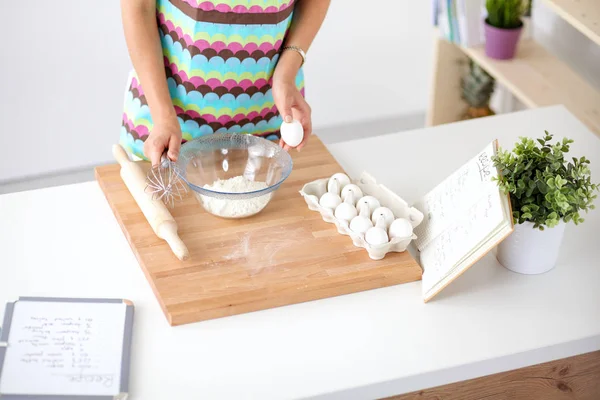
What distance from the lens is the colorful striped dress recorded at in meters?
1.58

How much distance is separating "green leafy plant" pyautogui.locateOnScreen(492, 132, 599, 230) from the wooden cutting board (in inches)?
8.5

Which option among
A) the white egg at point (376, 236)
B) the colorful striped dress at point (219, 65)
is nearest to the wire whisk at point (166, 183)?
the colorful striped dress at point (219, 65)

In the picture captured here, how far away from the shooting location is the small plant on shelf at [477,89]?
3.19 metres

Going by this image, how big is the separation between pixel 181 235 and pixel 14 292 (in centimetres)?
30

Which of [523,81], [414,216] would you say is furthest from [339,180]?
[523,81]

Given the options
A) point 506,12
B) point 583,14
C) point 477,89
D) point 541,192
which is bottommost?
point 477,89

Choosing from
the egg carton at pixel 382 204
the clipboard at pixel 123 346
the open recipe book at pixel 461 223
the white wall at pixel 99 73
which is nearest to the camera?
the clipboard at pixel 123 346

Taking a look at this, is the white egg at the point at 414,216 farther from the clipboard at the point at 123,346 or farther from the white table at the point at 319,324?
the clipboard at the point at 123,346

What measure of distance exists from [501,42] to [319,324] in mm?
1833

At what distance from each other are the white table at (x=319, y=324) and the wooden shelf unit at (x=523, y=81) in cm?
118

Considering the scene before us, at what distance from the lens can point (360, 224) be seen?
1.47 metres

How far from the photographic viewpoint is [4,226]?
→ 1547mm

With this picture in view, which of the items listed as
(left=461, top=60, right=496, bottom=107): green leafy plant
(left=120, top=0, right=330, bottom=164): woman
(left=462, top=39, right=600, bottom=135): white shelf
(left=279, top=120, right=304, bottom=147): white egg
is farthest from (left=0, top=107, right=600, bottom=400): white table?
(left=461, top=60, right=496, bottom=107): green leafy plant

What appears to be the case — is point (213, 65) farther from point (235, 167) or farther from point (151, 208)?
point (151, 208)
